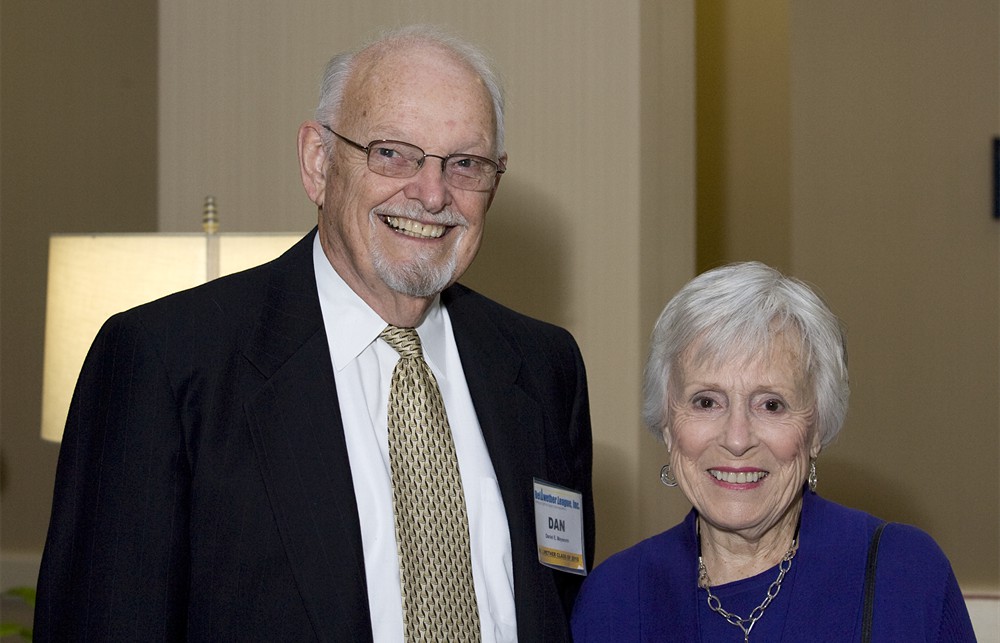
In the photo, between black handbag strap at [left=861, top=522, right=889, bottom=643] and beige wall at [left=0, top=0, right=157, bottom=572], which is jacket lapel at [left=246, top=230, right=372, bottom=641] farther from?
beige wall at [left=0, top=0, right=157, bottom=572]

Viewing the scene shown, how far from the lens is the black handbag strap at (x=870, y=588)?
1810mm

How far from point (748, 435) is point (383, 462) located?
24.2 inches

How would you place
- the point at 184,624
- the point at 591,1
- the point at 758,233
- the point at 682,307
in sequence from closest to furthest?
the point at 184,624
the point at 682,307
the point at 591,1
the point at 758,233

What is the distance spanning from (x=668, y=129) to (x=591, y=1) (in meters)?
0.52

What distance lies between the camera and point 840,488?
5.73 m

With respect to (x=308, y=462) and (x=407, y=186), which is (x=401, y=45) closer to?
(x=407, y=186)

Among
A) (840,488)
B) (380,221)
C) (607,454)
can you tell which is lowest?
(840,488)

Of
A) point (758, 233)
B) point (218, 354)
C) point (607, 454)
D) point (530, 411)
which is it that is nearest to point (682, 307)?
point (530, 411)

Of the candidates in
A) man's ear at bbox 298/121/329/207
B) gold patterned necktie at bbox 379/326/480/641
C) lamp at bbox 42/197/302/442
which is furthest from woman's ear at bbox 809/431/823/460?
lamp at bbox 42/197/302/442

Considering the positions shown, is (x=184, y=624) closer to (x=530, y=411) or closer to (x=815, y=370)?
(x=530, y=411)

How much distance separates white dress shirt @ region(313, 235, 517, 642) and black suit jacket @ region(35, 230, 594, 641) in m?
0.04

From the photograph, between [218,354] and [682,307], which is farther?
[682,307]

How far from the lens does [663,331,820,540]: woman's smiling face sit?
1928 millimetres

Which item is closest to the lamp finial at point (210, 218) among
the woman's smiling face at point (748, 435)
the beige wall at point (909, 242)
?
the woman's smiling face at point (748, 435)
